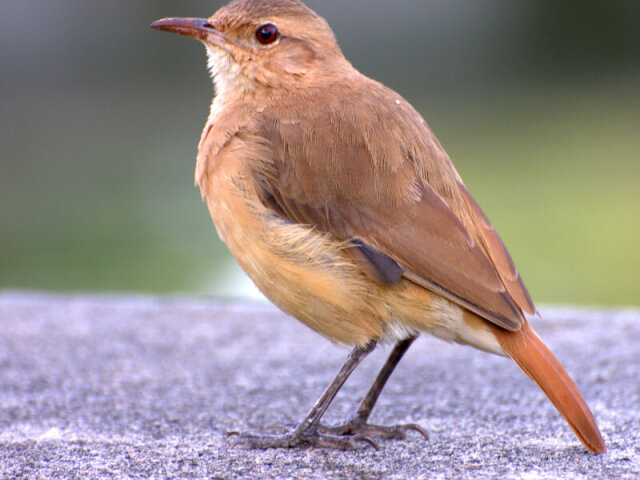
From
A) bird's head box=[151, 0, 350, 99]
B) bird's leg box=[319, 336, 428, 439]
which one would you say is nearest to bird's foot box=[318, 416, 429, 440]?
bird's leg box=[319, 336, 428, 439]

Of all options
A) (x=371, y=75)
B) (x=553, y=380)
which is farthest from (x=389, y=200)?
(x=371, y=75)

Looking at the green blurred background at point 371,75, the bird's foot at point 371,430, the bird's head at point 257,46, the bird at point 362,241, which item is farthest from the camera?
the green blurred background at point 371,75

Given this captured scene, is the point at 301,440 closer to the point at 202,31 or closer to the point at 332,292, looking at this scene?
the point at 332,292

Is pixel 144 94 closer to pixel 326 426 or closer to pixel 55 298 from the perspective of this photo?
pixel 55 298

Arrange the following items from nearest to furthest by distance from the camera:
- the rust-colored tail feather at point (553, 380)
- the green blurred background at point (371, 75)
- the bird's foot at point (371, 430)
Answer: the rust-colored tail feather at point (553, 380), the bird's foot at point (371, 430), the green blurred background at point (371, 75)

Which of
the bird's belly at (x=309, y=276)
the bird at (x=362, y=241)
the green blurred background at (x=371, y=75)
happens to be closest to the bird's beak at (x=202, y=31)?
the bird at (x=362, y=241)

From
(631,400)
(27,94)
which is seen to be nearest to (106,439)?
(631,400)

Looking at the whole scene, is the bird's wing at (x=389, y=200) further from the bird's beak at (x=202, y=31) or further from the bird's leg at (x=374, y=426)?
the bird's beak at (x=202, y=31)
